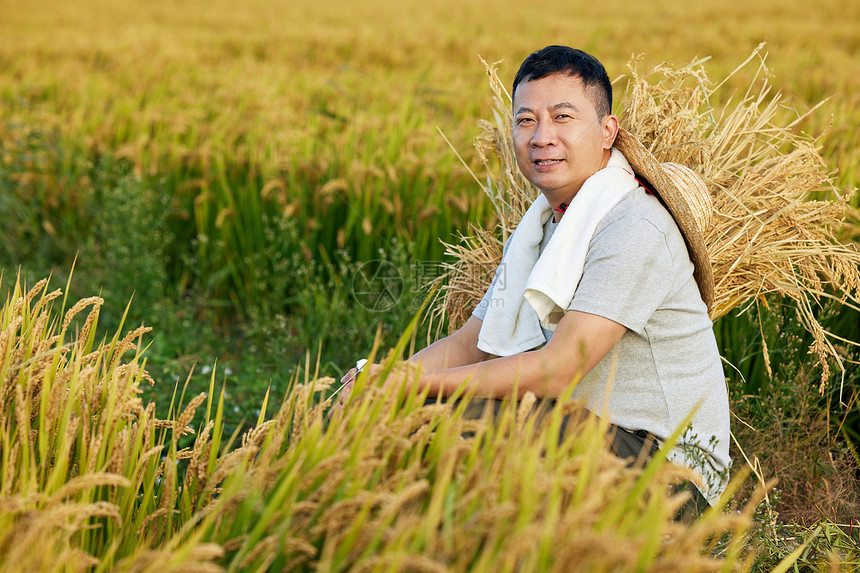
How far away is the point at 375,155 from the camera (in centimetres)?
420

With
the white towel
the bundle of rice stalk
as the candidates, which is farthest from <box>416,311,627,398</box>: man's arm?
the bundle of rice stalk

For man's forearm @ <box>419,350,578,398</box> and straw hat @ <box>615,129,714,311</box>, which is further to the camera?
straw hat @ <box>615,129,714,311</box>

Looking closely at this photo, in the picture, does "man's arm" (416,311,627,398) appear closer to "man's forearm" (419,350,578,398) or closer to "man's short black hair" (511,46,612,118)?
"man's forearm" (419,350,578,398)

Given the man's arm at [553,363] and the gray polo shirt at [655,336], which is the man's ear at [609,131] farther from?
the man's arm at [553,363]

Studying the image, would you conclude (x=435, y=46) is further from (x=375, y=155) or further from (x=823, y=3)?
(x=823, y=3)

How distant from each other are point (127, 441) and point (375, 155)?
9.77ft

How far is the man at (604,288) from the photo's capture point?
1.74 m

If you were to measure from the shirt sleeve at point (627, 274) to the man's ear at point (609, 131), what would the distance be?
31 cm

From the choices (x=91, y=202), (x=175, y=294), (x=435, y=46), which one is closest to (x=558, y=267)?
(x=175, y=294)

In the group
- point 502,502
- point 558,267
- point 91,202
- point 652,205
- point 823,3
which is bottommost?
point 91,202

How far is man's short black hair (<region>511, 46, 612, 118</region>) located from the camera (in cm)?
196
